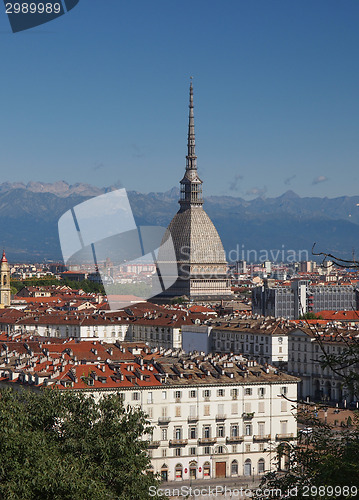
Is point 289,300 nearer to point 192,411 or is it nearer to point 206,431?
point 192,411

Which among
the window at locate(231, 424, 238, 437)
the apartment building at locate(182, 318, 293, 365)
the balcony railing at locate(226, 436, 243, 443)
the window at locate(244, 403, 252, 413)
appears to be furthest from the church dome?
the balcony railing at locate(226, 436, 243, 443)

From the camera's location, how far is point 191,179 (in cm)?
14725

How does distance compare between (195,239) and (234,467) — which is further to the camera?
(195,239)

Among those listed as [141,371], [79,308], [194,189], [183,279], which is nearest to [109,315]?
[79,308]

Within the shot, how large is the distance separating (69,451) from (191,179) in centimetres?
12234

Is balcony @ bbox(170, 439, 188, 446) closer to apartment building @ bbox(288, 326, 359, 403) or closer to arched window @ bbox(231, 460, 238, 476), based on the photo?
arched window @ bbox(231, 460, 238, 476)

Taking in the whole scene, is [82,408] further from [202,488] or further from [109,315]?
[109,315]

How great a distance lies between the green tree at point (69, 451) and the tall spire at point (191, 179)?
11682 cm

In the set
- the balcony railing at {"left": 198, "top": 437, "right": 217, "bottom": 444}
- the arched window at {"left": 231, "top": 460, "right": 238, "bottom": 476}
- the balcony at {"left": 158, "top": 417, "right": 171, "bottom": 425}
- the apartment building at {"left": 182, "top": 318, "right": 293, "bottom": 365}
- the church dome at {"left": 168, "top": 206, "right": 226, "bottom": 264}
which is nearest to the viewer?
the balcony at {"left": 158, "top": 417, "right": 171, "bottom": 425}

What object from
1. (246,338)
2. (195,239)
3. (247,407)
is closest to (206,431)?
(247,407)

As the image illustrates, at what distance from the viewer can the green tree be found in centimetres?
2250

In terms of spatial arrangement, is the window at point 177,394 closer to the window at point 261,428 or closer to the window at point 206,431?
the window at point 206,431

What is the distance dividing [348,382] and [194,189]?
133274 mm

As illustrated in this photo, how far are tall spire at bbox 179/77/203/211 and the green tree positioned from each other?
117m
